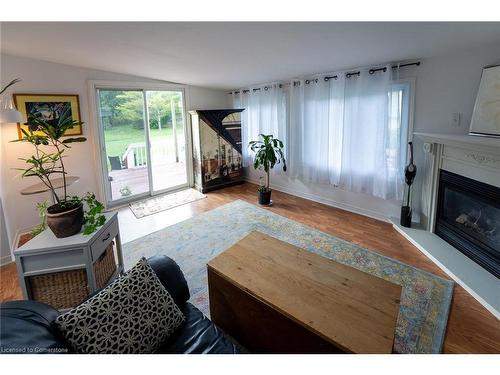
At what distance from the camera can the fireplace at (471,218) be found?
2.24 m

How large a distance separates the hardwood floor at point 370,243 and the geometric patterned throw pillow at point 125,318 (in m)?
1.71

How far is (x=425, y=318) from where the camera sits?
Result: 186 centimetres

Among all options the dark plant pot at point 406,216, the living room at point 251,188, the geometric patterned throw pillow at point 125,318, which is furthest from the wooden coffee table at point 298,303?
the dark plant pot at point 406,216

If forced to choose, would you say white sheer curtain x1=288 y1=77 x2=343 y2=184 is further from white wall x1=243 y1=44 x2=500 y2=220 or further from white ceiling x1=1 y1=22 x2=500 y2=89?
white wall x1=243 y1=44 x2=500 y2=220

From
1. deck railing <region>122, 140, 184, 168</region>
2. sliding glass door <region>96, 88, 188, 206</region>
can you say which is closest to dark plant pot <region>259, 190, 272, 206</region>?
sliding glass door <region>96, 88, 188, 206</region>

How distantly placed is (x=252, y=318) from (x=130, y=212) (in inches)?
124

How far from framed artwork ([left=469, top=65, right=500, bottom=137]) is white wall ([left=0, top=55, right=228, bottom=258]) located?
4.39 metres

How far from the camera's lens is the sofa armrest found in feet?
4.64

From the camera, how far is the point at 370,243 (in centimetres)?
294

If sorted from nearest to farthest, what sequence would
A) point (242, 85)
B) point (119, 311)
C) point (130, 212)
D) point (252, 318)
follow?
point (119, 311)
point (252, 318)
point (130, 212)
point (242, 85)

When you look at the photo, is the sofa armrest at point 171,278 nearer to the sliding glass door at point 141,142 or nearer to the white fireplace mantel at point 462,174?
the white fireplace mantel at point 462,174
